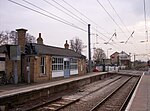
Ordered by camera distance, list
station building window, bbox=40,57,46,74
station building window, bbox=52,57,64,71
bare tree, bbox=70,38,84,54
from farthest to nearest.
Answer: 1. bare tree, bbox=70,38,84,54
2. station building window, bbox=52,57,64,71
3. station building window, bbox=40,57,46,74

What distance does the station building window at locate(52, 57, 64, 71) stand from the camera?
106 feet

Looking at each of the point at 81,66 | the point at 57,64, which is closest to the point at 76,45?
the point at 81,66

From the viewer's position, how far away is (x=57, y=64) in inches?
1318

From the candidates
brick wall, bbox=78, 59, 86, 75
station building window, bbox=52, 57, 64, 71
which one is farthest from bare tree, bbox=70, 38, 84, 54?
station building window, bbox=52, 57, 64, 71

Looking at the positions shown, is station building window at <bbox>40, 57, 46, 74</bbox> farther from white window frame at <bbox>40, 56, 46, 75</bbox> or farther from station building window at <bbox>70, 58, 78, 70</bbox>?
station building window at <bbox>70, 58, 78, 70</bbox>

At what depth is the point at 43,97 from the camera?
65.9 feet

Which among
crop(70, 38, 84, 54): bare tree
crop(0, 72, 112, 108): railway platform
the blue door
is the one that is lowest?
crop(0, 72, 112, 108): railway platform

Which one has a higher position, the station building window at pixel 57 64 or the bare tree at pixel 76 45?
the bare tree at pixel 76 45

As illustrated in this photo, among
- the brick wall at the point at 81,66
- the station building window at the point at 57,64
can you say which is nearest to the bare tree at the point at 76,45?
the brick wall at the point at 81,66

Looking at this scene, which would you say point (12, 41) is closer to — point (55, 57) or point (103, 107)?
point (55, 57)

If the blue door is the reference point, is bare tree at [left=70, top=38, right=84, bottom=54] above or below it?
above

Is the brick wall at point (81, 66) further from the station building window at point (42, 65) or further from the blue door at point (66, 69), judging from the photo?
the station building window at point (42, 65)

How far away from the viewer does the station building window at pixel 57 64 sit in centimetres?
3244

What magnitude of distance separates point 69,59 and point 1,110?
23.6 meters
